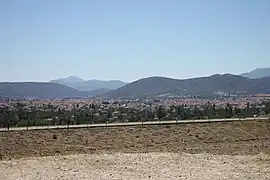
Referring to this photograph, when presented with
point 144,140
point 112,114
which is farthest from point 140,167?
point 112,114

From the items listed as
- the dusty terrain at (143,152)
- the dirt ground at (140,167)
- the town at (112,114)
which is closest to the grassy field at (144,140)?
the dusty terrain at (143,152)

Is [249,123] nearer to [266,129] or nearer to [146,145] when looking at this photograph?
[266,129]

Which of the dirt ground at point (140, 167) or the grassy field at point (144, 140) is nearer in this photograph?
the dirt ground at point (140, 167)

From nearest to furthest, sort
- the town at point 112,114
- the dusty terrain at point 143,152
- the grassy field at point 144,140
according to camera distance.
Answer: the dusty terrain at point 143,152, the grassy field at point 144,140, the town at point 112,114

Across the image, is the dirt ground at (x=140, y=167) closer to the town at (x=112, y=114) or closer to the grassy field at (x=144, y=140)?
the grassy field at (x=144, y=140)

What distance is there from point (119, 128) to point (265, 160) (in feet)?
51.7

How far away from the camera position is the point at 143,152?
2820 centimetres

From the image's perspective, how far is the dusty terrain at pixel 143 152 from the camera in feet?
64.2

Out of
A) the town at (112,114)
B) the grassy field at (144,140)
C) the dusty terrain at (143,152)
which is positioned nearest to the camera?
the dusty terrain at (143,152)

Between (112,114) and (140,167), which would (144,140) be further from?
(112,114)

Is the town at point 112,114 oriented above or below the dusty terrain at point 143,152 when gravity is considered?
above

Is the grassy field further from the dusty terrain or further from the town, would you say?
the town

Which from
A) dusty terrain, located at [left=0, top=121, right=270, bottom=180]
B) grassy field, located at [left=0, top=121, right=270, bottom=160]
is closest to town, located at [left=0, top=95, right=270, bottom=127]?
grassy field, located at [left=0, top=121, right=270, bottom=160]

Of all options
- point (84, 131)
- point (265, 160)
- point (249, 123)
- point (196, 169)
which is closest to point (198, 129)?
point (249, 123)
